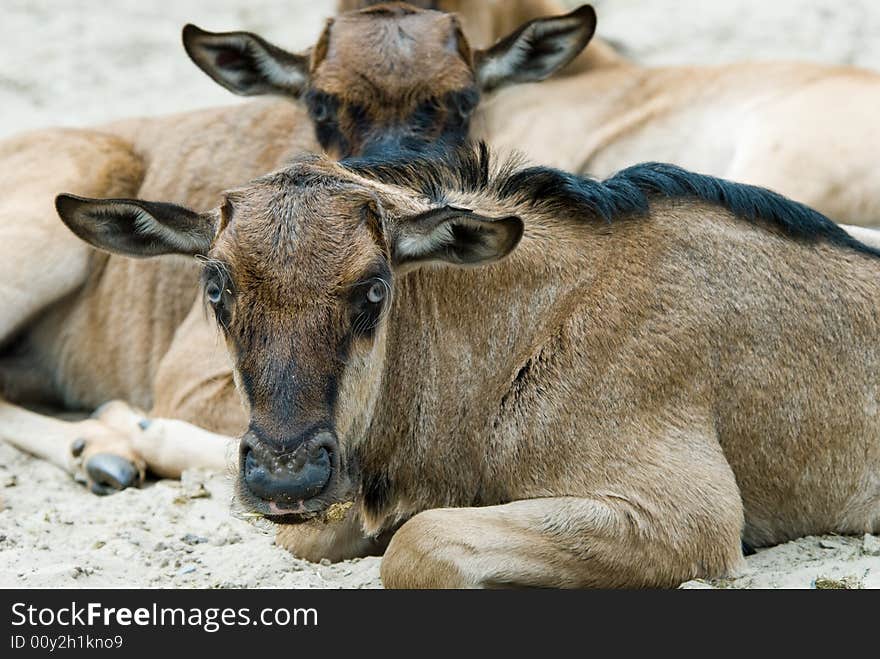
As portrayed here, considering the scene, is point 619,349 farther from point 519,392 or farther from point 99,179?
point 99,179

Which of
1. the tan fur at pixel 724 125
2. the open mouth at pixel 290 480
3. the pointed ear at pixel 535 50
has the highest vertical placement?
the pointed ear at pixel 535 50

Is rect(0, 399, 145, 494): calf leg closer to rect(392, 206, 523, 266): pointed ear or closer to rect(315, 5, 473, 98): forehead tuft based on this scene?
rect(315, 5, 473, 98): forehead tuft

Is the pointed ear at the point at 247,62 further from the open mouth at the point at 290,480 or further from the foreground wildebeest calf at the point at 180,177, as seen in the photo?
the open mouth at the point at 290,480

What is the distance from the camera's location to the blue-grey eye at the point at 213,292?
6.41 meters

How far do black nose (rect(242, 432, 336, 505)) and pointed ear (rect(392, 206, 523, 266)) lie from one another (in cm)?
95

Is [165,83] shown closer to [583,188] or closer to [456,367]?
[583,188]

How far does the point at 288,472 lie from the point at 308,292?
2.39 ft

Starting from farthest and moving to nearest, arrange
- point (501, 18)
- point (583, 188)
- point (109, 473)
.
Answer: point (501, 18)
point (109, 473)
point (583, 188)

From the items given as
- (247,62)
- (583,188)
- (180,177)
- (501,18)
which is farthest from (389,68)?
(501,18)

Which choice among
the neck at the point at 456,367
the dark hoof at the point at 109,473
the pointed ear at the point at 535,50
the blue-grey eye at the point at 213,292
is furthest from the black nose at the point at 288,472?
the pointed ear at the point at 535,50

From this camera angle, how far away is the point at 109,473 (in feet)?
29.7

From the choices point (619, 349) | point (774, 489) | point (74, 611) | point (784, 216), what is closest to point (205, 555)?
point (74, 611)

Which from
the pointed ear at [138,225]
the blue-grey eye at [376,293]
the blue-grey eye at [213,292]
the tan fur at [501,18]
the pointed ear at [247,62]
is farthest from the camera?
the tan fur at [501,18]

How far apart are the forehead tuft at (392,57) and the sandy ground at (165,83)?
283 cm
